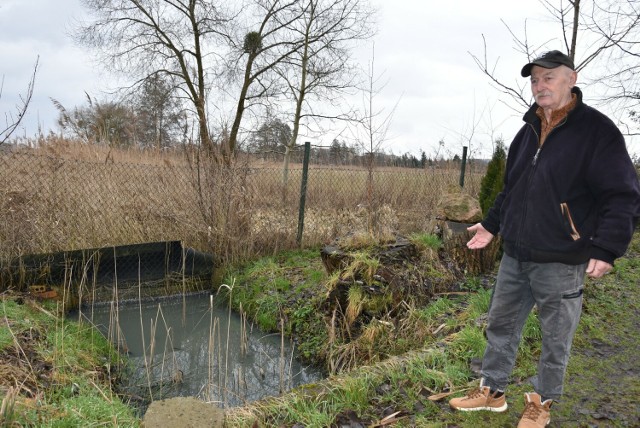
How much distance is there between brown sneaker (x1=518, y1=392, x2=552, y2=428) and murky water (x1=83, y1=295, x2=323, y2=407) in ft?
5.52

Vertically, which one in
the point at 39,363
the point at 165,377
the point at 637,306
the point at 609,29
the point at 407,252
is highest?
the point at 609,29

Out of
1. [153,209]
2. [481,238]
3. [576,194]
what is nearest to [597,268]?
[576,194]

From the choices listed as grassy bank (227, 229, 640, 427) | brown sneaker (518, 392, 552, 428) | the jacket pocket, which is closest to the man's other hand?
the jacket pocket

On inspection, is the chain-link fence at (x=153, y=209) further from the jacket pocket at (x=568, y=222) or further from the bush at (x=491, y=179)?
the jacket pocket at (x=568, y=222)

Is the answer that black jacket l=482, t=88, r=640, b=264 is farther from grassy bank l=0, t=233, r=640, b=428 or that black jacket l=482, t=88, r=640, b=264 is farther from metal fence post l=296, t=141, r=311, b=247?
metal fence post l=296, t=141, r=311, b=247

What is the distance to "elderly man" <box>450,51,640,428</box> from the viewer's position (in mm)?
1818

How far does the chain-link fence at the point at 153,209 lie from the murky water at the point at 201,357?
3.16 ft

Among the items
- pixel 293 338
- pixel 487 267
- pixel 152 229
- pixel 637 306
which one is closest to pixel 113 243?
pixel 152 229

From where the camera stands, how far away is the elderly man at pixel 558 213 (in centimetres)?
182

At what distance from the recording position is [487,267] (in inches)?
213

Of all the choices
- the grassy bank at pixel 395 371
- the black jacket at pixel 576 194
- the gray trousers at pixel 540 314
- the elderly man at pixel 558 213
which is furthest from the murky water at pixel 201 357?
the black jacket at pixel 576 194

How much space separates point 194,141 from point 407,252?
3560 mm

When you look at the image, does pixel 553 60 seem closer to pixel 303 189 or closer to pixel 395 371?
pixel 395 371

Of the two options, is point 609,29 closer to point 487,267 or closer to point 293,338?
point 487,267
